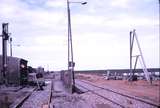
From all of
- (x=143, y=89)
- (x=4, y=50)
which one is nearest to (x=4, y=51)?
(x=4, y=50)

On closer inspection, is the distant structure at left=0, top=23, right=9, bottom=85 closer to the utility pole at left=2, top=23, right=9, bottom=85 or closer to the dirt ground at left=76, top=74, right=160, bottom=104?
the utility pole at left=2, top=23, right=9, bottom=85

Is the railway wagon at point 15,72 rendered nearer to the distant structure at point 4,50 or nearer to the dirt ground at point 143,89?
the distant structure at point 4,50

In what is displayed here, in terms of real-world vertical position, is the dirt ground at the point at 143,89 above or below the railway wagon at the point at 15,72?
below

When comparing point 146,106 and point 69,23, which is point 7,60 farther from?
point 146,106

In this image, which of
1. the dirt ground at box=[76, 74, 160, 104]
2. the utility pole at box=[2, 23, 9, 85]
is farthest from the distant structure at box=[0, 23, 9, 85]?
the dirt ground at box=[76, 74, 160, 104]

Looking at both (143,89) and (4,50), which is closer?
(143,89)

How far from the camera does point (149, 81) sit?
136ft

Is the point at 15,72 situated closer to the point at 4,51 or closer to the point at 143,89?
the point at 4,51

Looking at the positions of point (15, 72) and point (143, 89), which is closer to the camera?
point (143, 89)

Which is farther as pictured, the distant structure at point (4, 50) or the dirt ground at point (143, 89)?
the distant structure at point (4, 50)

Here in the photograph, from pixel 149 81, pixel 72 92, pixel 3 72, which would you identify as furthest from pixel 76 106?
pixel 3 72

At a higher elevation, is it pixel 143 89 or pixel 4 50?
pixel 4 50

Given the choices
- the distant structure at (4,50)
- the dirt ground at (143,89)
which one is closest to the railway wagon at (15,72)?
the distant structure at (4,50)

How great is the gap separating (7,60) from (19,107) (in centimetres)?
3127
